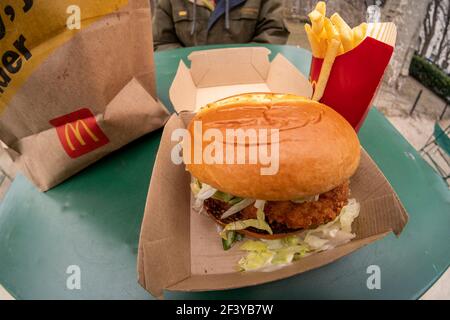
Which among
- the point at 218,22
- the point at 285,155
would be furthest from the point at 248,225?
the point at 218,22

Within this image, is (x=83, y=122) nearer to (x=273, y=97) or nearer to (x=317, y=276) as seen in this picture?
(x=273, y=97)

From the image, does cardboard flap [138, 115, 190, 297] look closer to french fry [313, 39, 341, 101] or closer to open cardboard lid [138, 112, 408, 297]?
open cardboard lid [138, 112, 408, 297]

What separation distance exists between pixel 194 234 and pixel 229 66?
2.86 ft

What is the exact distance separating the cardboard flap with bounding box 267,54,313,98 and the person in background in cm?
107

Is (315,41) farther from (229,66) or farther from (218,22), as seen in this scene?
(218,22)

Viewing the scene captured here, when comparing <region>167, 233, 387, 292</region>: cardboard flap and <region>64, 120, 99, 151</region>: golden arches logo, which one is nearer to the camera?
<region>167, 233, 387, 292</region>: cardboard flap

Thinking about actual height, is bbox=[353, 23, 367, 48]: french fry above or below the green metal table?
above

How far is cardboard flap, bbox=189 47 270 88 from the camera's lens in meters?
1.41

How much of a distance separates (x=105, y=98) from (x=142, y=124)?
204mm

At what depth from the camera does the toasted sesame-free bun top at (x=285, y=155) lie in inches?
31.1

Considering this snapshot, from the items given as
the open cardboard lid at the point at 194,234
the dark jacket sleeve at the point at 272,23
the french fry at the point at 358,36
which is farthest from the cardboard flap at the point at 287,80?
the dark jacket sleeve at the point at 272,23

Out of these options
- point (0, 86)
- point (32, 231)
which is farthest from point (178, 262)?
point (0, 86)

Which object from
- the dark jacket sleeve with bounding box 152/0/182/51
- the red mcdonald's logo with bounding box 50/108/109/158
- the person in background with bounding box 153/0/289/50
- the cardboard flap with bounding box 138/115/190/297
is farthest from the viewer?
the dark jacket sleeve with bounding box 152/0/182/51

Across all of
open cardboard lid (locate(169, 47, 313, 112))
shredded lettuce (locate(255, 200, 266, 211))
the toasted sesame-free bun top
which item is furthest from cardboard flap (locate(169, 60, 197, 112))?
shredded lettuce (locate(255, 200, 266, 211))
